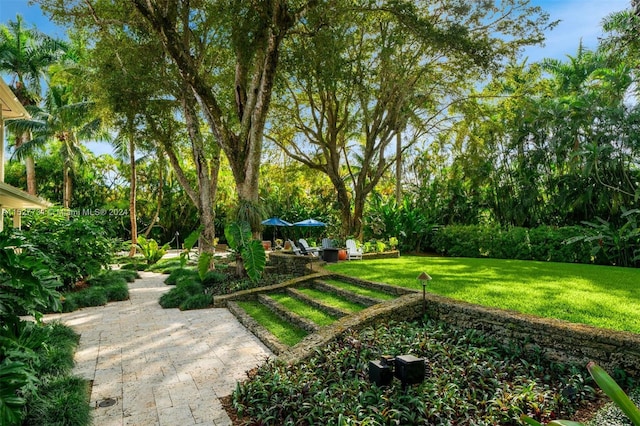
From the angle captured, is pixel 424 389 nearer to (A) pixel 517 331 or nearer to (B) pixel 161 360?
(A) pixel 517 331

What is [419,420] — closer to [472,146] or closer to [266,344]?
[266,344]

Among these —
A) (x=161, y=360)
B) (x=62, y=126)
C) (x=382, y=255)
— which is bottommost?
(x=161, y=360)

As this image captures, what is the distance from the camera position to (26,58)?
1955 cm

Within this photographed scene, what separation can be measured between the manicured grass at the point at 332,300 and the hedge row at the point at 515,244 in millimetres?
7932

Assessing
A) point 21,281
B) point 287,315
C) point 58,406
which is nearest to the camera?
point 58,406

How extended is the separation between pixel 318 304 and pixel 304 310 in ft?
1.05

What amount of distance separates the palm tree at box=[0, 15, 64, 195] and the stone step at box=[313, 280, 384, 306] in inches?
720

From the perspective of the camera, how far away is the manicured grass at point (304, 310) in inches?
265

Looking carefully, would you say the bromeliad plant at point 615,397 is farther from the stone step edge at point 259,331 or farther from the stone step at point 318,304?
the stone step at point 318,304

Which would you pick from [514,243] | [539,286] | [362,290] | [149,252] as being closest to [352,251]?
[362,290]

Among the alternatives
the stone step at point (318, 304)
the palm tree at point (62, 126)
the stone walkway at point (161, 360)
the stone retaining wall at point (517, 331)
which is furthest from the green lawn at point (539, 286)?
the palm tree at point (62, 126)

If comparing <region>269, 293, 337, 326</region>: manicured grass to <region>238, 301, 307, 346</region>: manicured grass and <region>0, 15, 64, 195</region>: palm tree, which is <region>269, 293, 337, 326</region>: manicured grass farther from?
<region>0, 15, 64, 195</region>: palm tree

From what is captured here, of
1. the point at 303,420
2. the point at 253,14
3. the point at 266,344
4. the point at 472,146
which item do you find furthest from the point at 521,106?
the point at 303,420

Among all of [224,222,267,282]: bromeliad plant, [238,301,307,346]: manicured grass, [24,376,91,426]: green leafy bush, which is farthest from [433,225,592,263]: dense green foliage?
[24,376,91,426]: green leafy bush
